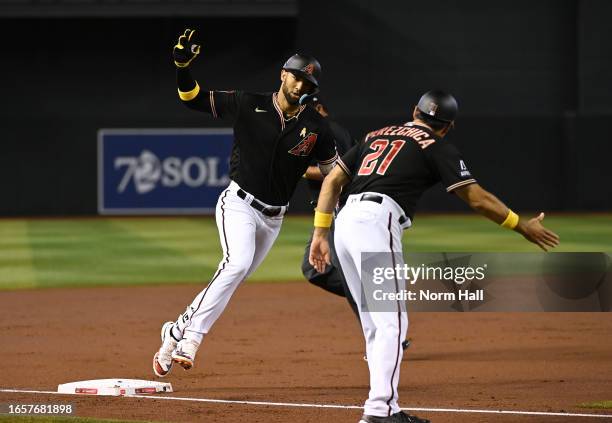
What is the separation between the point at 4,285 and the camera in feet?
47.0

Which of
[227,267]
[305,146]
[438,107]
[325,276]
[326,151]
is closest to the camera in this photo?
[438,107]

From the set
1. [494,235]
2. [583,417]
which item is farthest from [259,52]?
[583,417]

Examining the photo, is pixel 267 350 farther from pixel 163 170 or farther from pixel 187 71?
pixel 163 170

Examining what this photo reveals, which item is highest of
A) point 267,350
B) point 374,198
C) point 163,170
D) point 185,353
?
point 374,198

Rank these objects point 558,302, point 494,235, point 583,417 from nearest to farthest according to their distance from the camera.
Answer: point 583,417 < point 558,302 < point 494,235

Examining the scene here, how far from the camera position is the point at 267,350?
32.2ft

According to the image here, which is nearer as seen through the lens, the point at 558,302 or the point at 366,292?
the point at 366,292

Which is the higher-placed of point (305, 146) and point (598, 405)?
point (305, 146)

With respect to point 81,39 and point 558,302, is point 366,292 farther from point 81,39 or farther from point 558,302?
point 81,39

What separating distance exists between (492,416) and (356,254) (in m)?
1.35

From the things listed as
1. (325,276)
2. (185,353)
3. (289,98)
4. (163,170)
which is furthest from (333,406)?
(163,170)

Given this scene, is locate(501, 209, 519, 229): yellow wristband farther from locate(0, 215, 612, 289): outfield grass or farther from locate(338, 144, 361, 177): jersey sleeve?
locate(0, 215, 612, 289): outfield grass

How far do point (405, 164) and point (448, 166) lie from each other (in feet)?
0.81

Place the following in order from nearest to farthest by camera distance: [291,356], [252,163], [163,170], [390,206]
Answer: [390,206], [252,163], [291,356], [163,170]
